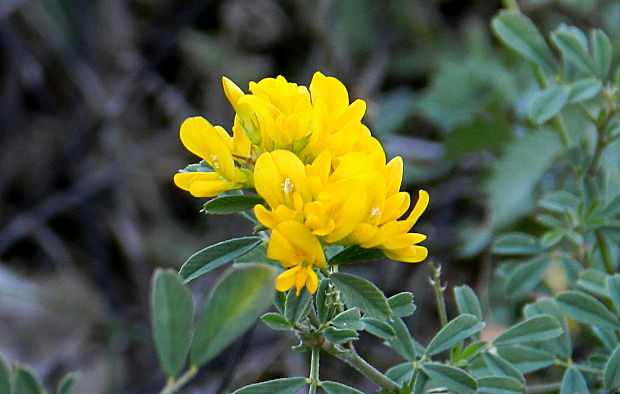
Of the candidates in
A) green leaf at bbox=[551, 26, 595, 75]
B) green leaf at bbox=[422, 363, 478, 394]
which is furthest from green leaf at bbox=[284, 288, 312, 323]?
green leaf at bbox=[551, 26, 595, 75]

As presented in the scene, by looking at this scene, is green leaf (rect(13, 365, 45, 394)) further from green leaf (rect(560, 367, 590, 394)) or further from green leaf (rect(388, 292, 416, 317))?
green leaf (rect(560, 367, 590, 394))

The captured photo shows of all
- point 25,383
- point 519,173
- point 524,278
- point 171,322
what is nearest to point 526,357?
point 524,278

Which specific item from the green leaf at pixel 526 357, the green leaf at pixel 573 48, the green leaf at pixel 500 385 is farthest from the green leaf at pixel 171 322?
the green leaf at pixel 573 48

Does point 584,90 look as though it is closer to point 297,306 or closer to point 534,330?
point 534,330

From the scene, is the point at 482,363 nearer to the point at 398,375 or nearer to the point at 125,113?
the point at 398,375

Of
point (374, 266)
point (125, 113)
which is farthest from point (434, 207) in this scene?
point (125, 113)
